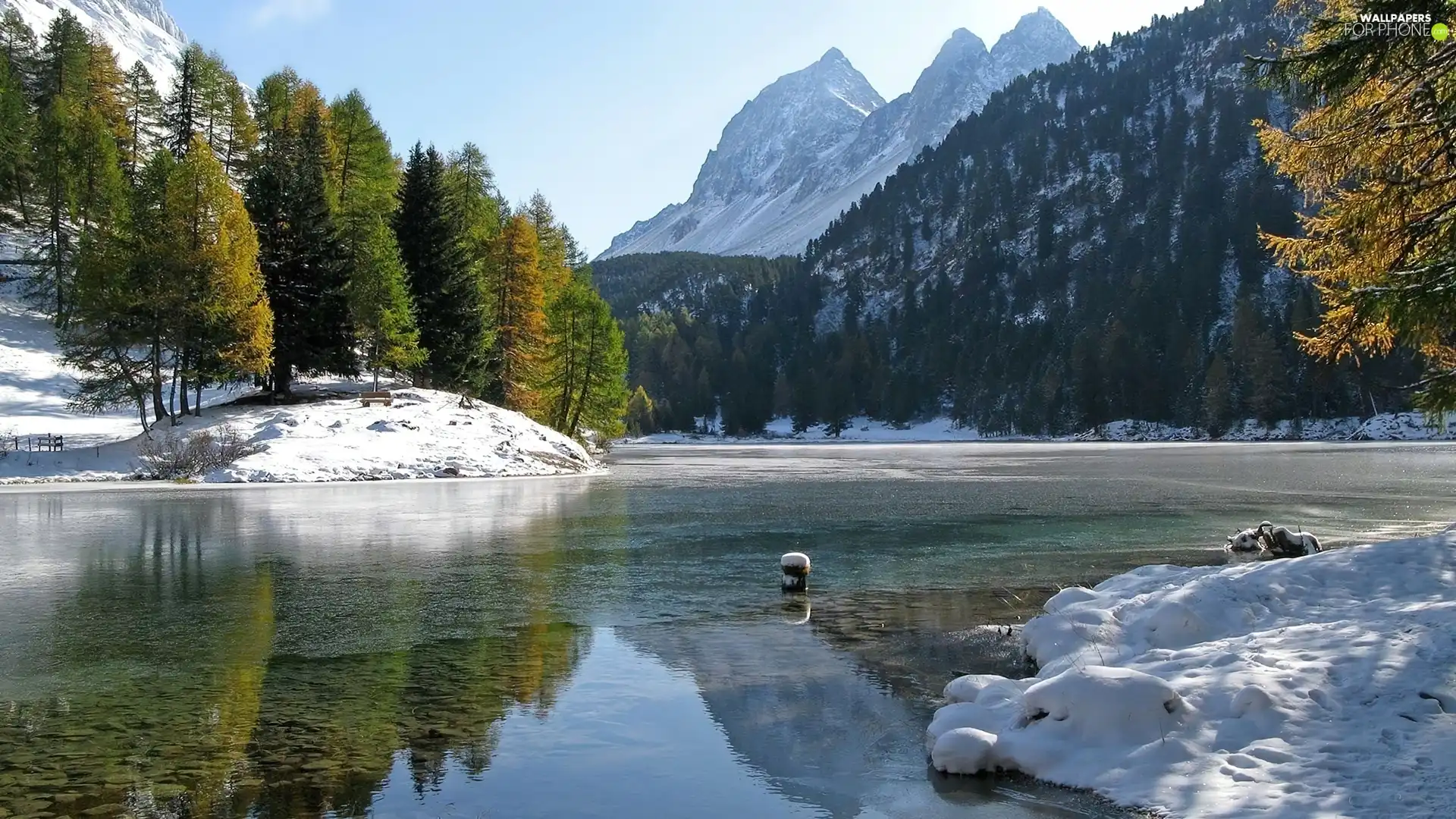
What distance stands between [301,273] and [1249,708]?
161 ft

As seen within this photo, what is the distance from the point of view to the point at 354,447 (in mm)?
42062

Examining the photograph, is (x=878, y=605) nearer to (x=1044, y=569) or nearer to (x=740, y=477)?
(x=1044, y=569)

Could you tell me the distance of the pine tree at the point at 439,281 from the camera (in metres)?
53.2

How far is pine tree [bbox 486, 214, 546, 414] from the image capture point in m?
58.2

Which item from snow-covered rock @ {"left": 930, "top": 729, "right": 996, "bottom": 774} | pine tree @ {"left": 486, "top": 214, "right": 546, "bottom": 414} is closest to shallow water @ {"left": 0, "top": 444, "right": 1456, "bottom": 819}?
snow-covered rock @ {"left": 930, "top": 729, "right": 996, "bottom": 774}

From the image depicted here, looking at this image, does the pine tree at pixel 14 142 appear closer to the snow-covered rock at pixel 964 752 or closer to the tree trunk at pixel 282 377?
the tree trunk at pixel 282 377

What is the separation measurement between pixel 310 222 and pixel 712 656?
44734 millimetres

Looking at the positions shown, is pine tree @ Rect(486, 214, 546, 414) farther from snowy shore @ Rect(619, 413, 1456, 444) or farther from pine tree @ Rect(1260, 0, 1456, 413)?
snowy shore @ Rect(619, 413, 1456, 444)

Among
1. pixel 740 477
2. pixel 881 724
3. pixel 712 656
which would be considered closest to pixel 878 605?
pixel 712 656

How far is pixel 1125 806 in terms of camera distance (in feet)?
21.9

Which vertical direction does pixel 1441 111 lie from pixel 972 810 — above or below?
above

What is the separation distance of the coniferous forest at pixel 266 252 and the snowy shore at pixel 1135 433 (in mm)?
62554

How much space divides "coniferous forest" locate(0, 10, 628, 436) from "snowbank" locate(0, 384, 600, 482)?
272 centimetres

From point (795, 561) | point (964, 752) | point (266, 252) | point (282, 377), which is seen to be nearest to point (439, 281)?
point (266, 252)
